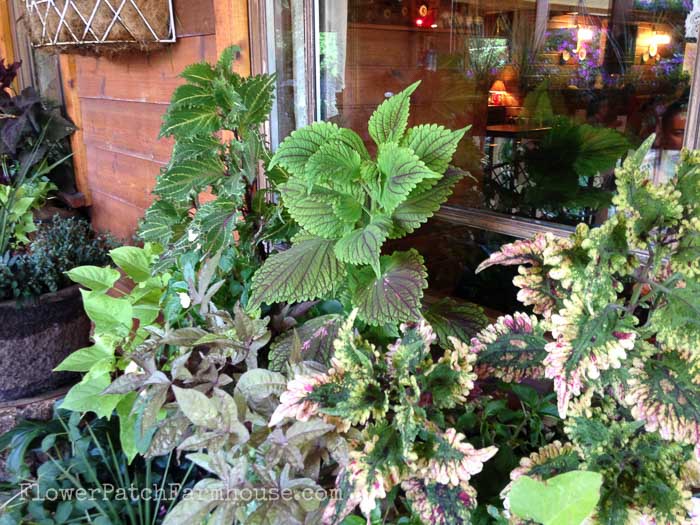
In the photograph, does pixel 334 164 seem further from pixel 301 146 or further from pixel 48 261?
pixel 48 261

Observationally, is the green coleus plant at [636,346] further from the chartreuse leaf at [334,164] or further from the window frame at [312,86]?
the window frame at [312,86]

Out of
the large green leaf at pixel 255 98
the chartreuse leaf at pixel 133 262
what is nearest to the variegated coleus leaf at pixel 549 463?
the large green leaf at pixel 255 98

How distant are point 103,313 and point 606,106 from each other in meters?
2.19

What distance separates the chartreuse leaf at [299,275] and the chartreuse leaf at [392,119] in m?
0.17

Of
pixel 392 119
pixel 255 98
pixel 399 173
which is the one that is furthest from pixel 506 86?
Answer: pixel 399 173

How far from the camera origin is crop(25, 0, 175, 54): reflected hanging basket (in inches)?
62.0

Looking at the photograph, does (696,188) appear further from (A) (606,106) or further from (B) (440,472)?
(A) (606,106)

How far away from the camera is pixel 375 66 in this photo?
1.95m

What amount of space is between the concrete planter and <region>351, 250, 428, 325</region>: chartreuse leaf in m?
1.03

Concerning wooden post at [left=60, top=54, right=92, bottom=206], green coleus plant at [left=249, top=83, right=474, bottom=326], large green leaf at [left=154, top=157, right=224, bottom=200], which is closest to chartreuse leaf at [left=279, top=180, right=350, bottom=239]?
green coleus plant at [left=249, top=83, right=474, bottom=326]

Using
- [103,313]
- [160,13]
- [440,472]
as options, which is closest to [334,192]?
[440,472]

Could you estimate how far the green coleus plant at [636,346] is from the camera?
561 millimetres

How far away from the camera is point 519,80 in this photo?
3.33m

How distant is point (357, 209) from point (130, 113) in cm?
153
